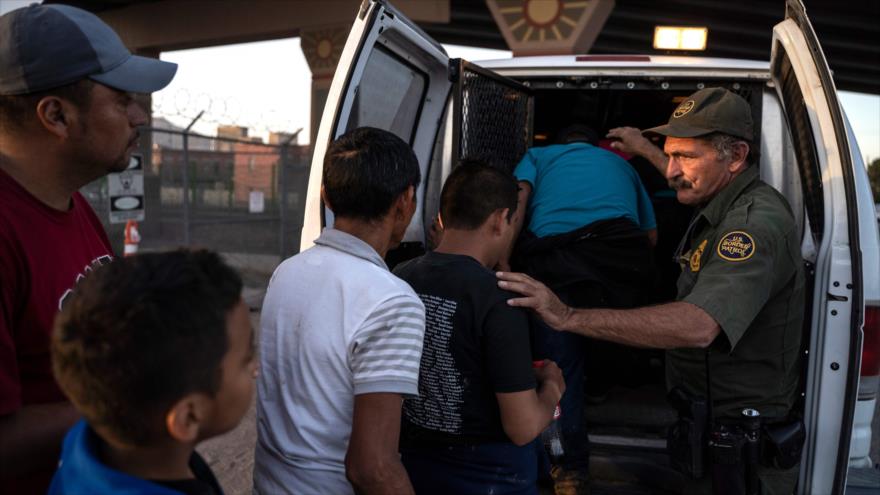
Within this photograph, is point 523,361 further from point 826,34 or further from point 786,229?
point 826,34

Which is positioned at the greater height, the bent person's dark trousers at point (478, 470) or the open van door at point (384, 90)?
the open van door at point (384, 90)

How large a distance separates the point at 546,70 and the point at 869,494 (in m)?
2.27

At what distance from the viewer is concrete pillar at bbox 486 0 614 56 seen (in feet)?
31.6

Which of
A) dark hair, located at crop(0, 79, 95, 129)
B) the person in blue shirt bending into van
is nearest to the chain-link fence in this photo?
the person in blue shirt bending into van

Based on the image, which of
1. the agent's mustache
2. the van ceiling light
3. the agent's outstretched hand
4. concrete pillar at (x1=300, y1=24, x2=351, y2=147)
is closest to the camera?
the agent's outstretched hand

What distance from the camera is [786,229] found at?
8.08 feet

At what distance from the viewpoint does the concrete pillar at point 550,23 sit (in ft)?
31.6

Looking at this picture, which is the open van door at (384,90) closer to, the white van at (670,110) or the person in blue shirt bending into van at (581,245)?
the white van at (670,110)

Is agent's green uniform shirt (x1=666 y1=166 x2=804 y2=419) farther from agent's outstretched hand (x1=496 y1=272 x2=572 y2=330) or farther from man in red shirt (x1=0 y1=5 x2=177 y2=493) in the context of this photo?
man in red shirt (x1=0 y1=5 x2=177 y2=493)

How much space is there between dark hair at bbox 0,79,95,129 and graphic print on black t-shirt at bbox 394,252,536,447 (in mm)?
989

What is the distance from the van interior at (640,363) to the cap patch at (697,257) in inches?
14.6

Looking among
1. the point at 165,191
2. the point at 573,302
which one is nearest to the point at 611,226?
the point at 573,302

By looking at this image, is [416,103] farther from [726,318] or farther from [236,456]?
[236,456]

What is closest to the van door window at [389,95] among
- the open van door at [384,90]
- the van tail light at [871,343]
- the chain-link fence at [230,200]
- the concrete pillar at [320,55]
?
the open van door at [384,90]
